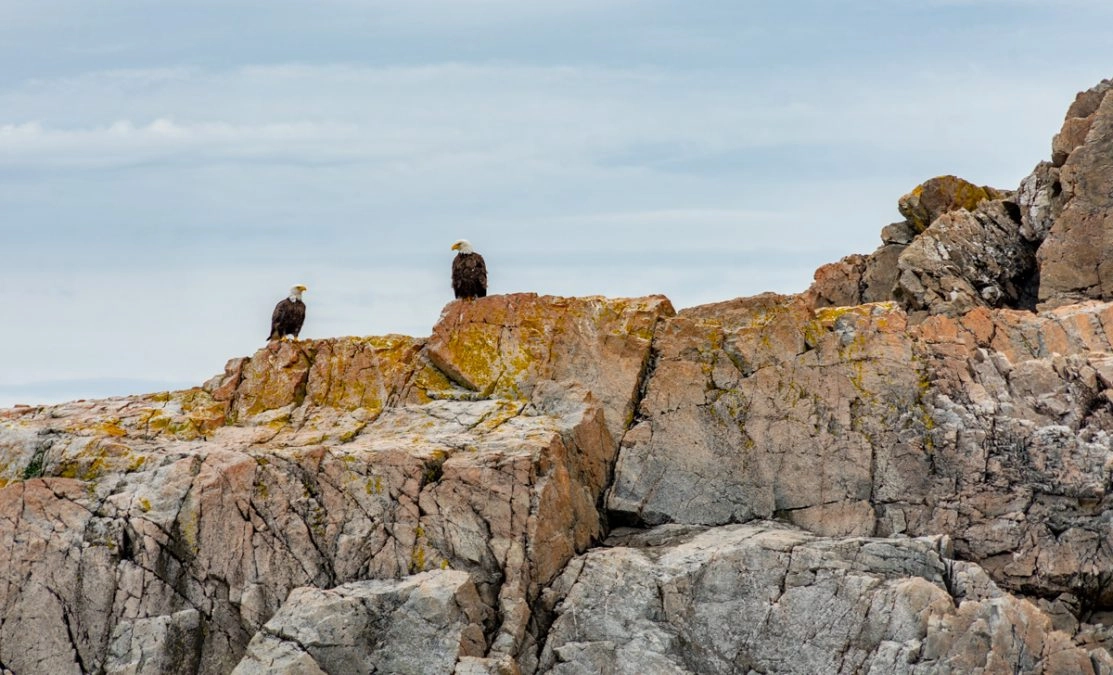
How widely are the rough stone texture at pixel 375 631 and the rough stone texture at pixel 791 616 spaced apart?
2169 mm

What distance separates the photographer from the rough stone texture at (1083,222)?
46.2 meters

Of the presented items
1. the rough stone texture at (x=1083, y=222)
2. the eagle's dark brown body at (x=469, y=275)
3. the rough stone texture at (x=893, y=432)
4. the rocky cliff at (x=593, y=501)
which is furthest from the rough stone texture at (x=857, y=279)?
the eagle's dark brown body at (x=469, y=275)

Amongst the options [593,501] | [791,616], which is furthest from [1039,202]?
[791,616]

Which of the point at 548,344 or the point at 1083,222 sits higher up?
the point at 1083,222

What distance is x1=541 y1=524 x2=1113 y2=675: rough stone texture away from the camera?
33750mm

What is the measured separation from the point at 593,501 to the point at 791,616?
20.8 ft

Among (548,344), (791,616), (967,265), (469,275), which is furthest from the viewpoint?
(967,265)

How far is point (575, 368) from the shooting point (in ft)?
137

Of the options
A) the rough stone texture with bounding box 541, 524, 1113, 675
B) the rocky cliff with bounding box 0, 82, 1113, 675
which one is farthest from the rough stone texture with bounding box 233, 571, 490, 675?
the rough stone texture with bounding box 541, 524, 1113, 675

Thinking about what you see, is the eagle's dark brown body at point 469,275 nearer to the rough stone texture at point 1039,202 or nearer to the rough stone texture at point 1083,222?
the rough stone texture at point 1083,222

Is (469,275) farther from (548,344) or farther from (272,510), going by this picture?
(272,510)

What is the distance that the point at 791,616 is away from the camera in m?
34.8

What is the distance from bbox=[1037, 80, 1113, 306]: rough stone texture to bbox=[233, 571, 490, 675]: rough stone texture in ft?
68.0

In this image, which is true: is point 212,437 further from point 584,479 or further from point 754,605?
point 754,605
